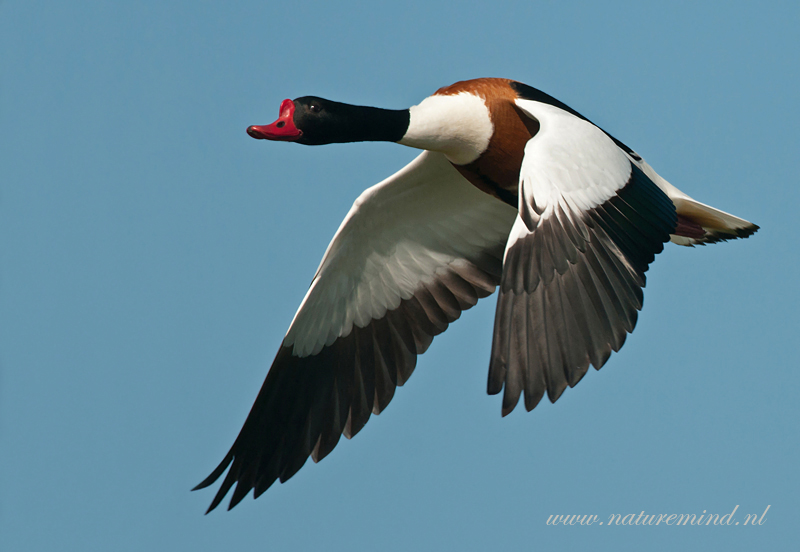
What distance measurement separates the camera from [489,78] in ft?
21.0

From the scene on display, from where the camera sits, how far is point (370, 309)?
732 cm

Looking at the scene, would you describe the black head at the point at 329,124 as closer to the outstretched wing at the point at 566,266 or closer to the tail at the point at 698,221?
the outstretched wing at the point at 566,266

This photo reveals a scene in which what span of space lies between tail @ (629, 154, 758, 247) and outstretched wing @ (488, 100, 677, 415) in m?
1.15

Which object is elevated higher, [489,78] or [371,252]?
[489,78]

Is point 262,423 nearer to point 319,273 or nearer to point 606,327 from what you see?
point 319,273

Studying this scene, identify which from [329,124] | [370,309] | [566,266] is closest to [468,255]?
[370,309]

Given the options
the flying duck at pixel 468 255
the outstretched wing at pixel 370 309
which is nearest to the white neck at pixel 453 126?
the flying duck at pixel 468 255

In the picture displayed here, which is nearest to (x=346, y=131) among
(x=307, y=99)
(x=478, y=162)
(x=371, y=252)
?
(x=307, y=99)

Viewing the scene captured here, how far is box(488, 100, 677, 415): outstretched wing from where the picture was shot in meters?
4.79

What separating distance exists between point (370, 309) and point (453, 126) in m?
1.82

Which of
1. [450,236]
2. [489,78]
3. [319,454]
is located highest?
[489,78]

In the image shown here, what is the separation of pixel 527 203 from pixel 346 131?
151cm

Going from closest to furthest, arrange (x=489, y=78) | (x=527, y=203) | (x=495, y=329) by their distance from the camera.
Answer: (x=495, y=329), (x=527, y=203), (x=489, y=78)

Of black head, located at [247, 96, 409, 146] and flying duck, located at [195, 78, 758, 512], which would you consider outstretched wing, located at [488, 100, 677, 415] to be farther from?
black head, located at [247, 96, 409, 146]
